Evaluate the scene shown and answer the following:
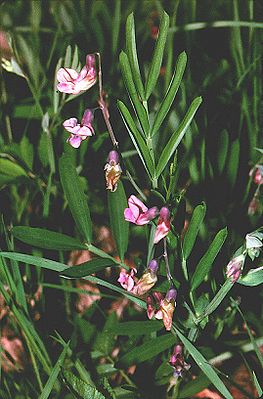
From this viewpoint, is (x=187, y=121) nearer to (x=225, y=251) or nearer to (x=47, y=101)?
(x=225, y=251)

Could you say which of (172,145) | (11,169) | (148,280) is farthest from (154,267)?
(11,169)

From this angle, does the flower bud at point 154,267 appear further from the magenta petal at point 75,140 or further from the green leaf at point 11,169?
the green leaf at point 11,169

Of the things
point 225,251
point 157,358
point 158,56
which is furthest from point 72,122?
point 157,358

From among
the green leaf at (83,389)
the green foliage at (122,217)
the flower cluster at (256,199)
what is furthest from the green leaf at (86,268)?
the flower cluster at (256,199)

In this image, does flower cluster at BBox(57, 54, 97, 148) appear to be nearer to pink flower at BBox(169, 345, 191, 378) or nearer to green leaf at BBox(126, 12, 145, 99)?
green leaf at BBox(126, 12, 145, 99)

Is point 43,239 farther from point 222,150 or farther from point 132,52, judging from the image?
point 222,150
